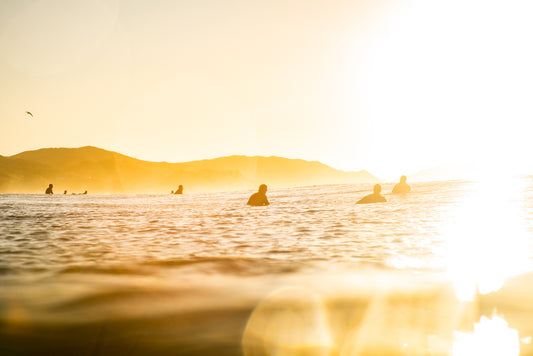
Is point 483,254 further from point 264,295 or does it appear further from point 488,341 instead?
point 264,295

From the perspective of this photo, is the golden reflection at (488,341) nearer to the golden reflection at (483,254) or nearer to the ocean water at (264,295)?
the ocean water at (264,295)

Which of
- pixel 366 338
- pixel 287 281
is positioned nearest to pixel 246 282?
pixel 287 281

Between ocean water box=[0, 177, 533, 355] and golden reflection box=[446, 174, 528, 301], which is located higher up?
ocean water box=[0, 177, 533, 355]

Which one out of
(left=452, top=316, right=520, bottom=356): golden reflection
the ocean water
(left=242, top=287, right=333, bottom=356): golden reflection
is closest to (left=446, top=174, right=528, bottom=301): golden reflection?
the ocean water

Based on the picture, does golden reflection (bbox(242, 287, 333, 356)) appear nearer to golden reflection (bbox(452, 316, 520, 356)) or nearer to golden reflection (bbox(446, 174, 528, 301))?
golden reflection (bbox(452, 316, 520, 356))

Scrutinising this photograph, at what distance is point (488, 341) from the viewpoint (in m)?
3.85

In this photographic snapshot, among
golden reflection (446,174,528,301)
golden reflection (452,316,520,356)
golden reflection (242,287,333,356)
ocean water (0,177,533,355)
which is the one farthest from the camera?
golden reflection (446,174,528,301)

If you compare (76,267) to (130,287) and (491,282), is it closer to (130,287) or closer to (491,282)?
(130,287)

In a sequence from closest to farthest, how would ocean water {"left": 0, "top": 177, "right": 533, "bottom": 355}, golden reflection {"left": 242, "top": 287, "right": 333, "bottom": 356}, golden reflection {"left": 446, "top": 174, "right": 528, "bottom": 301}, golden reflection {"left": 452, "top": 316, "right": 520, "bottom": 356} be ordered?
golden reflection {"left": 452, "top": 316, "right": 520, "bottom": 356}
golden reflection {"left": 242, "top": 287, "right": 333, "bottom": 356}
ocean water {"left": 0, "top": 177, "right": 533, "bottom": 355}
golden reflection {"left": 446, "top": 174, "right": 528, "bottom": 301}

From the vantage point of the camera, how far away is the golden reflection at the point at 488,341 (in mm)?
3596

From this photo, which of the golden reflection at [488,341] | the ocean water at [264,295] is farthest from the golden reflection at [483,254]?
the golden reflection at [488,341]

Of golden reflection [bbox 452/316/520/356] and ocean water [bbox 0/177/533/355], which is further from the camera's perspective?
ocean water [bbox 0/177/533/355]

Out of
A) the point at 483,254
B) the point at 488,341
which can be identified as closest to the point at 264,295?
the point at 488,341

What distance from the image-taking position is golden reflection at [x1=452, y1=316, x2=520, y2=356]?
3.60m
